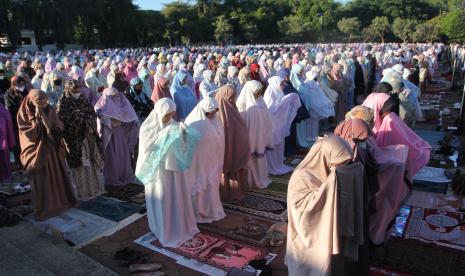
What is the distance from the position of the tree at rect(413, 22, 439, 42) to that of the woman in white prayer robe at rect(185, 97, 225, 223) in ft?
138

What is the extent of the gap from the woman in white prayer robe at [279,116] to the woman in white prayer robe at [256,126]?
500mm

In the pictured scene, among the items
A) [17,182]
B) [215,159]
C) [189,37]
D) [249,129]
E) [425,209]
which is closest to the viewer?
[215,159]

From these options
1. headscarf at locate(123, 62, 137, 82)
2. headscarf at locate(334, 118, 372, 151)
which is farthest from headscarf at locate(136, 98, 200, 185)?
headscarf at locate(123, 62, 137, 82)

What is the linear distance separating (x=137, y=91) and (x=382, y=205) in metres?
4.28

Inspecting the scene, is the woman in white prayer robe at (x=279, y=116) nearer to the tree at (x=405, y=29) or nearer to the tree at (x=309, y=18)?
the tree at (x=405, y=29)

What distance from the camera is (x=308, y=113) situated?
734cm

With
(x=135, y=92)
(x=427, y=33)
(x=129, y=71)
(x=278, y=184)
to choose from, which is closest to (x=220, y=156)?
(x=278, y=184)

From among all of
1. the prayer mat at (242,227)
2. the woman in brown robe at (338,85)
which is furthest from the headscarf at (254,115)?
the woman in brown robe at (338,85)

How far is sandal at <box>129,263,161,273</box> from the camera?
140 inches

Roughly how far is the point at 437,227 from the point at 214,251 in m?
2.39

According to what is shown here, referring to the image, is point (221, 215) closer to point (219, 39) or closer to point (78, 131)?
point (78, 131)

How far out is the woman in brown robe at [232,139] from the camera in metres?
4.82

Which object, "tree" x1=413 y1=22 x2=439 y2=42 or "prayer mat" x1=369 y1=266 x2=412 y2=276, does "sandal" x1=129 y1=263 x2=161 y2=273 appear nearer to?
"prayer mat" x1=369 y1=266 x2=412 y2=276

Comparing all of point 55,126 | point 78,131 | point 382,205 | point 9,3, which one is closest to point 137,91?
point 78,131
